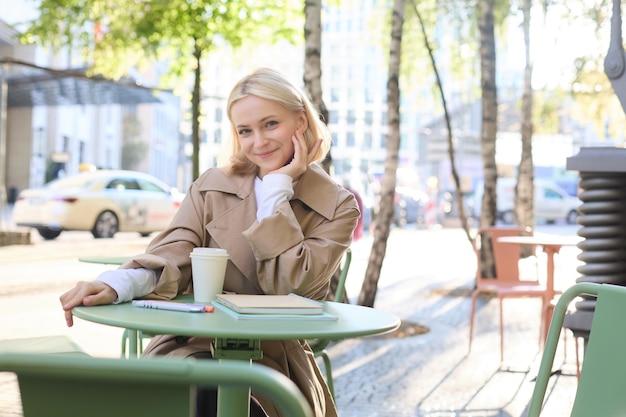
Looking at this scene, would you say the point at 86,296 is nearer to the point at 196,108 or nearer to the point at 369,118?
the point at 196,108

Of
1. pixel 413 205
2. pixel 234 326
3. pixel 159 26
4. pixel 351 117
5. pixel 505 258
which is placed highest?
pixel 351 117

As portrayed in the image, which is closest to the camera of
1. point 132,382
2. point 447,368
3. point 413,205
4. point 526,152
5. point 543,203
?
point 132,382

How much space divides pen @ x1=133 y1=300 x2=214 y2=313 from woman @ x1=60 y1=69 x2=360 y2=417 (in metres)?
0.10

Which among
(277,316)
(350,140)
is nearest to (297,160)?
(277,316)

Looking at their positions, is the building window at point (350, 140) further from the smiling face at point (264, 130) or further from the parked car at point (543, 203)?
the smiling face at point (264, 130)

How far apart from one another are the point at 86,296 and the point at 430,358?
17.1 ft

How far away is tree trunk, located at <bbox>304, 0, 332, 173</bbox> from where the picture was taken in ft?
27.7

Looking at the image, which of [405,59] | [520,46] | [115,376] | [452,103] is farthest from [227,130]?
[452,103]

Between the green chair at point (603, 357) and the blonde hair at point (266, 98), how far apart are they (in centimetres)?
111

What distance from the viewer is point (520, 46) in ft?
58.6

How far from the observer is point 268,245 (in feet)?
9.20

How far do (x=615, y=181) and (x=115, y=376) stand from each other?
3997 millimetres

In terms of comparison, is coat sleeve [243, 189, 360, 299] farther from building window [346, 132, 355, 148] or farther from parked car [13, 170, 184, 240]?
building window [346, 132, 355, 148]

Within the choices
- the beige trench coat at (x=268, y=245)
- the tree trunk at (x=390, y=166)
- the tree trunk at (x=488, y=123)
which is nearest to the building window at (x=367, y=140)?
the tree trunk at (x=488, y=123)
